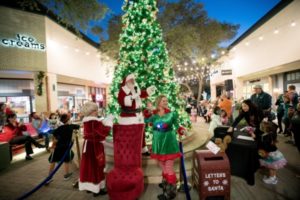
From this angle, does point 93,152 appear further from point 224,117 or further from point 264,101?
point 224,117

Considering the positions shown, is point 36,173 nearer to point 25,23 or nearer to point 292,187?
point 292,187

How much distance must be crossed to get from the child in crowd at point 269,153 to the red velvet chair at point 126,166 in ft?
7.57

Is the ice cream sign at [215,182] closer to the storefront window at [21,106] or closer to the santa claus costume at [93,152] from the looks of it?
the santa claus costume at [93,152]

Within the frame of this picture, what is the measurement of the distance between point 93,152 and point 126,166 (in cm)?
64

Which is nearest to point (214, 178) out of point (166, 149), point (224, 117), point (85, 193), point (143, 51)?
point (166, 149)

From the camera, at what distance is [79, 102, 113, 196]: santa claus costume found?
3.19m

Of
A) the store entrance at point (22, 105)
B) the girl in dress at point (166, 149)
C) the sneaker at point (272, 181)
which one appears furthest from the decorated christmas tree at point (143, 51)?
the store entrance at point (22, 105)

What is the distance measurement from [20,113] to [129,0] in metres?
9.36

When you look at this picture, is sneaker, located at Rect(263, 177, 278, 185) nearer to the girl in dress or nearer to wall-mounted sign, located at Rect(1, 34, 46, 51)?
the girl in dress

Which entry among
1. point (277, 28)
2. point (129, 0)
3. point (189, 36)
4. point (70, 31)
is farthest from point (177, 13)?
point (129, 0)

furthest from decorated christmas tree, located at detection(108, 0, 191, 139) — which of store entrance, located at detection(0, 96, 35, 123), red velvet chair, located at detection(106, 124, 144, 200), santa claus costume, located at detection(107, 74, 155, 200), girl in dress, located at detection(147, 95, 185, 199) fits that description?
store entrance, located at detection(0, 96, 35, 123)

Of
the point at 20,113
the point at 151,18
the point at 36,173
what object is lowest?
the point at 36,173

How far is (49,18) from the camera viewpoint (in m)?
11.1

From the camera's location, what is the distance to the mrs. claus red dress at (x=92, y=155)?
3193 millimetres
